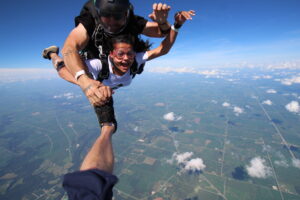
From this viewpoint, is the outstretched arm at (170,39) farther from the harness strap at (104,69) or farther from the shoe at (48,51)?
the shoe at (48,51)

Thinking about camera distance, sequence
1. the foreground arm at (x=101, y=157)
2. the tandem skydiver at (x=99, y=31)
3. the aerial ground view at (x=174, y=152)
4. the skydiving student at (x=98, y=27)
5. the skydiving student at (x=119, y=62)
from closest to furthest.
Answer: the foreground arm at (x=101, y=157) < the tandem skydiver at (x=99, y=31) < the skydiving student at (x=98, y=27) < the skydiving student at (x=119, y=62) < the aerial ground view at (x=174, y=152)

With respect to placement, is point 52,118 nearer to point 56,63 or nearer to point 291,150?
point 56,63

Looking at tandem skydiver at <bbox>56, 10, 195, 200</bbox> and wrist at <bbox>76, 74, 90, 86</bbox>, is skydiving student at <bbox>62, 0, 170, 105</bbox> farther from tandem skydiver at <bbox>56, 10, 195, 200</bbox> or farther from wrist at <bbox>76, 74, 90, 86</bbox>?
tandem skydiver at <bbox>56, 10, 195, 200</bbox>

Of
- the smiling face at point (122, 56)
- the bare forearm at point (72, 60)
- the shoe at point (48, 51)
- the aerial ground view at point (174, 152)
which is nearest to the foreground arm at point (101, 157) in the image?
the bare forearm at point (72, 60)

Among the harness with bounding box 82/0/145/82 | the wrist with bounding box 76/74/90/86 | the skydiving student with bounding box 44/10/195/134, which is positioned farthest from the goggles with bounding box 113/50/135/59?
the wrist with bounding box 76/74/90/86

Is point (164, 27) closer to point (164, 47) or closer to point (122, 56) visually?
point (164, 47)
